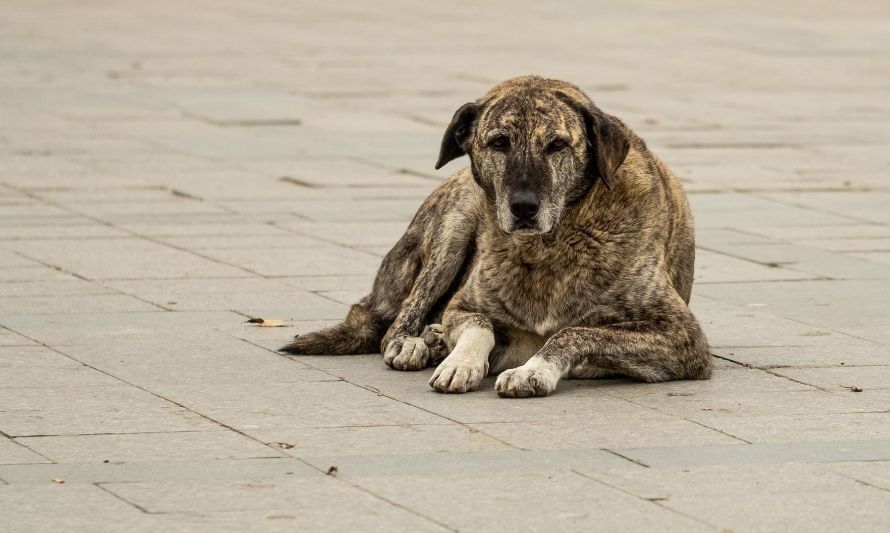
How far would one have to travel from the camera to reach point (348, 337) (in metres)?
8.59

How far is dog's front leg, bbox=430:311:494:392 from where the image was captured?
7.70 meters

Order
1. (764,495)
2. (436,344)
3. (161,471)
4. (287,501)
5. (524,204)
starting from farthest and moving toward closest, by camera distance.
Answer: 1. (436,344)
2. (524,204)
3. (161,471)
4. (764,495)
5. (287,501)

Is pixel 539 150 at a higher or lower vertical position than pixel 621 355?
higher

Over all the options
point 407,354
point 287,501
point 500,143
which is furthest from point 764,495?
point 407,354

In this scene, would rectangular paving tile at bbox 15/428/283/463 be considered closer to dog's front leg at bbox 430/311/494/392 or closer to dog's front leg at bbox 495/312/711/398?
dog's front leg at bbox 430/311/494/392

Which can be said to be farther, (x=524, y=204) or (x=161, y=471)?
(x=524, y=204)

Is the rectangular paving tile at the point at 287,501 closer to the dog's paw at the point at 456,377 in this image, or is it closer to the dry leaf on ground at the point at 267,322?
the dog's paw at the point at 456,377

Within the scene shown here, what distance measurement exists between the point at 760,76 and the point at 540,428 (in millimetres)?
17131

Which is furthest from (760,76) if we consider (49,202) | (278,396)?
(278,396)

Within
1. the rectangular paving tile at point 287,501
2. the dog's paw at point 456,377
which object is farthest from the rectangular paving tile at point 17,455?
the dog's paw at point 456,377

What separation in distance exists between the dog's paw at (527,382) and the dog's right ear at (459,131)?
1.05m

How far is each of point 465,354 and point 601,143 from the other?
1.03 meters

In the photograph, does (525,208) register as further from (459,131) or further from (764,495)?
(764,495)

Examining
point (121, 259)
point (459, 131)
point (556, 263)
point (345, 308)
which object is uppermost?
point (459, 131)
